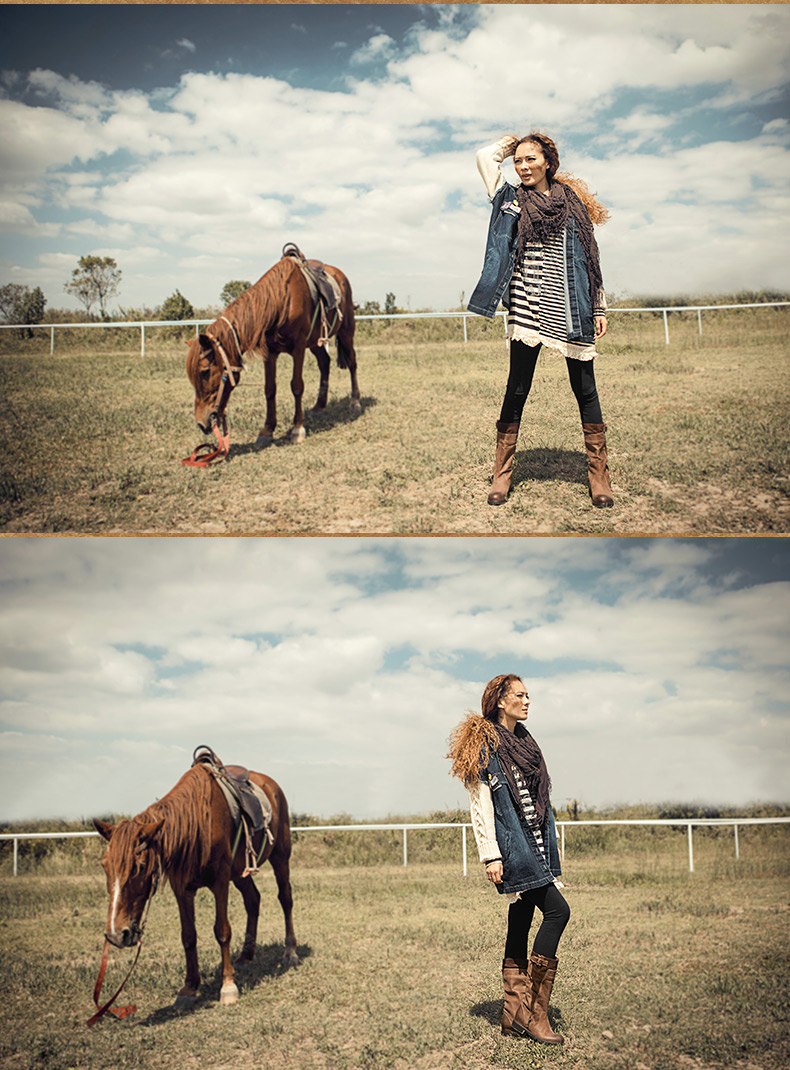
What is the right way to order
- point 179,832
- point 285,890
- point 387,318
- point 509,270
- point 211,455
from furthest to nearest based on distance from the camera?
point 387,318
point 211,455
point 285,890
point 509,270
point 179,832

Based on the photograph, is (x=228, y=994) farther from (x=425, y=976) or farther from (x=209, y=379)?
(x=209, y=379)

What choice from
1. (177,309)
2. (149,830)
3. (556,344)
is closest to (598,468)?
(556,344)

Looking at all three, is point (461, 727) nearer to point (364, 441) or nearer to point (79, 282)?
point (364, 441)

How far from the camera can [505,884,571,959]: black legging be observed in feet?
11.7

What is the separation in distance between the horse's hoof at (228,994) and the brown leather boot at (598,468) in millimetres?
3753

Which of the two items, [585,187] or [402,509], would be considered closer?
[585,187]

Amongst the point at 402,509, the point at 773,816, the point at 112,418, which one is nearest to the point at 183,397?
the point at 112,418

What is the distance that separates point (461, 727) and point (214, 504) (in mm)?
2711

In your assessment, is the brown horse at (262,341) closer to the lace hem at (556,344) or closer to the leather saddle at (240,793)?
the lace hem at (556,344)

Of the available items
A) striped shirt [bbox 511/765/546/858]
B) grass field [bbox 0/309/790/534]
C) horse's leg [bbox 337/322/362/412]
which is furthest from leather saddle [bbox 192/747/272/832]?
horse's leg [bbox 337/322/362/412]

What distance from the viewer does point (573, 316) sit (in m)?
4.71

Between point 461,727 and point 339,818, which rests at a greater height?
point 461,727

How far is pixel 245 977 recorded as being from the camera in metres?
5.22

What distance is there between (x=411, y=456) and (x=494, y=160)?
2292 mm
